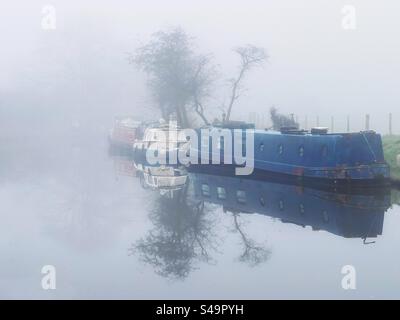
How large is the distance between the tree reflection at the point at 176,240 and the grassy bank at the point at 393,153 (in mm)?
9087

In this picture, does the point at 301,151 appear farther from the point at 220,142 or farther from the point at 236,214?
the point at 236,214

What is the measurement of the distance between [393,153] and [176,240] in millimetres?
16394

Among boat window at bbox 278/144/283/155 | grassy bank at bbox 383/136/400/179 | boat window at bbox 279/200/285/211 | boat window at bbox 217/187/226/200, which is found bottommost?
boat window at bbox 217/187/226/200

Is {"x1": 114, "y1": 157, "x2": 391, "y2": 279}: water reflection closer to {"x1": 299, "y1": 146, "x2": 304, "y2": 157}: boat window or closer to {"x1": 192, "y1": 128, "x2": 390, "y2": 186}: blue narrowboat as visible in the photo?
{"x1": 192, "y1": 128, "x2": 390, "y2": 186}: blue narrowboat

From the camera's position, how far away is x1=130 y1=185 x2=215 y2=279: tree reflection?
12.8 m

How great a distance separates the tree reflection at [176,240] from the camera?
12.8 meters

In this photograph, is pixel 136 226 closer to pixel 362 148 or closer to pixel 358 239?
pixel 358 239

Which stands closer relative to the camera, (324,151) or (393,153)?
(324,151)

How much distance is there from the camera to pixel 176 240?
15031mm

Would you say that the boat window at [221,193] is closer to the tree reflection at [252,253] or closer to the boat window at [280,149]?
the boat window at [280,149]

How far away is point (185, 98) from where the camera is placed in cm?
4966

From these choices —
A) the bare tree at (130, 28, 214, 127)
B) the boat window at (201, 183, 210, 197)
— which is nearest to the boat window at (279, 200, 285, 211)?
the boat window at (201, 183, 210, 197)

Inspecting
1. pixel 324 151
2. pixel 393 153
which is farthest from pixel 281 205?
pixel 393 153

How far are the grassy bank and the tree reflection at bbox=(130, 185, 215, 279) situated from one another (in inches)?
358
